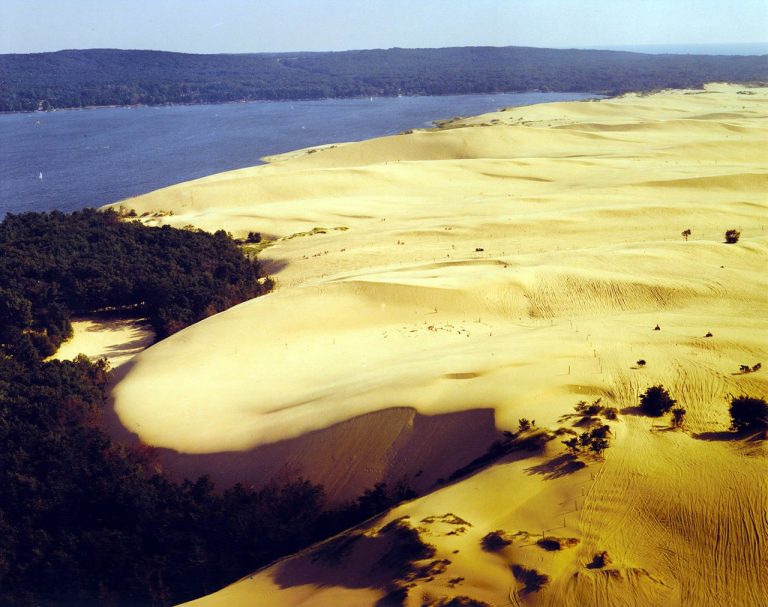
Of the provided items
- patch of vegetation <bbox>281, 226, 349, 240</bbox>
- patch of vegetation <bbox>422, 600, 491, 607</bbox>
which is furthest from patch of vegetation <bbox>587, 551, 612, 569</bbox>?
patch of vegetation <bbox>281, 226, 349, 240</bbox>

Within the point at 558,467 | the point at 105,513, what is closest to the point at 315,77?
the point at 105,513

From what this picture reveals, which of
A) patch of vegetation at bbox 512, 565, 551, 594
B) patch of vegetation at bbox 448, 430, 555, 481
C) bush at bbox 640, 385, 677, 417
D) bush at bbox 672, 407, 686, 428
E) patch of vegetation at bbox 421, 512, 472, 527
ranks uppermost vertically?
bush at bbox 640, 385, 677, 417

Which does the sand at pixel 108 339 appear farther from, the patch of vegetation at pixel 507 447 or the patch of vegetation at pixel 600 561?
the patch of vegetation at pixel 600 561

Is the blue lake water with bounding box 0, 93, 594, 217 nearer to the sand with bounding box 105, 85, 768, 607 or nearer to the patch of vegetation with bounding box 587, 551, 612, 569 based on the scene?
the sand with bounding box 105, 85, 768, 607

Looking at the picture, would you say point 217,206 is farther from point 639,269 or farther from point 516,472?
point 516,472

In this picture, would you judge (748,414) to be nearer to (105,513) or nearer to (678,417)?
(678,417)

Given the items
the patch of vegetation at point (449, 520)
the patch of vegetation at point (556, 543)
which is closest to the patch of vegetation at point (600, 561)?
the patch of vegetation at point (556, 543)

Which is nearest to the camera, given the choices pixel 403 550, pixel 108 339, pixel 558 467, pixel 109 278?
pixel 403 550
